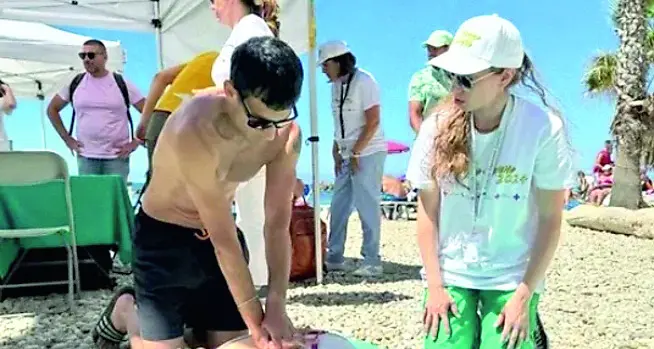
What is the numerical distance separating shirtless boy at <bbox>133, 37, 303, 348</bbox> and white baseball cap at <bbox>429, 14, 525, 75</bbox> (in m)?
0.49

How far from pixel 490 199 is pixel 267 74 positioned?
0.82 m

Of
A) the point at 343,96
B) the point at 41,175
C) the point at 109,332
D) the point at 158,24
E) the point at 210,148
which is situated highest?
the point at 158,24

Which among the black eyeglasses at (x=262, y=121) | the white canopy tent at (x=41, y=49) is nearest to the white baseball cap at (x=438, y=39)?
the black eyeglasses at (x=262, y=121)

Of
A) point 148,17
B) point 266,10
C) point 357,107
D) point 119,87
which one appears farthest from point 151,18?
point 266,10

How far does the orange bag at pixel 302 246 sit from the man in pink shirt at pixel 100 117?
4.45 ft

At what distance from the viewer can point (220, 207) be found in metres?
2.08

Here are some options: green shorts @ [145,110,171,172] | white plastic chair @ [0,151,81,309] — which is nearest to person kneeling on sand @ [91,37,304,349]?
green shorts @ [145,110,171,172]

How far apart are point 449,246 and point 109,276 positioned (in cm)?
356

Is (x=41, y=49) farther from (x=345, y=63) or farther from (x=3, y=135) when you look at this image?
(x=345, y=63)

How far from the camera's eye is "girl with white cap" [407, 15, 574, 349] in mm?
2236

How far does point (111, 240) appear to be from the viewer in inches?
208

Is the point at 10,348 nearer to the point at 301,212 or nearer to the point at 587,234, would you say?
the point at 301,212

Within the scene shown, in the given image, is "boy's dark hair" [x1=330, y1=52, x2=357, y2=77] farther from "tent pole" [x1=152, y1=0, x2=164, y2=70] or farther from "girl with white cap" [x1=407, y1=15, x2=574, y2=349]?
"girl with white cap" [x1=407, y1=15, x2=574, y2=349]

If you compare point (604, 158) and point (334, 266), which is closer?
point (334, 266)
